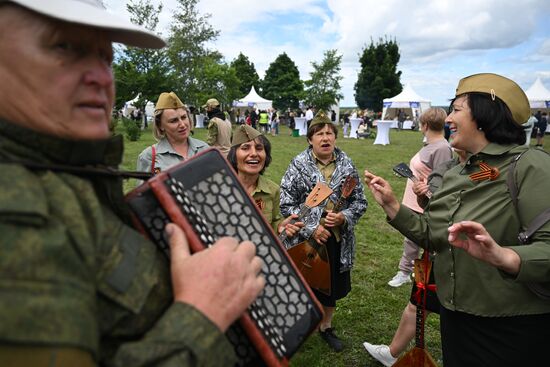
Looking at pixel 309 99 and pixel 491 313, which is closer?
pixel 491 313

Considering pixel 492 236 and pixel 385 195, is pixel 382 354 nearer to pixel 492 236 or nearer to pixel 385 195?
pixel 385 195

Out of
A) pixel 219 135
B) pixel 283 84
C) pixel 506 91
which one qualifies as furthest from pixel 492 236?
pixel 283 84

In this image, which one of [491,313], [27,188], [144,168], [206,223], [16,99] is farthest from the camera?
[144,168]

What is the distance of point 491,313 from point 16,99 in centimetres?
242

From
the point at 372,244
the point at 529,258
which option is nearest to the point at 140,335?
the point at 529,258

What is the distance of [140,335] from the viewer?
1050mm

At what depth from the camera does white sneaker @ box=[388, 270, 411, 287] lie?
5.41 metres

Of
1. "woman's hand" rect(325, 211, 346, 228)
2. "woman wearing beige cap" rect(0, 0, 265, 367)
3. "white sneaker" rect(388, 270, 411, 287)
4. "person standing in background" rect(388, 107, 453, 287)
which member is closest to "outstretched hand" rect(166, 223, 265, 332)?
"woman wearing beige cap" rect(0, 0, 265, 367)

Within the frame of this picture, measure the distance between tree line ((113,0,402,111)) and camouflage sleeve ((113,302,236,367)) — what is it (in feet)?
67.3

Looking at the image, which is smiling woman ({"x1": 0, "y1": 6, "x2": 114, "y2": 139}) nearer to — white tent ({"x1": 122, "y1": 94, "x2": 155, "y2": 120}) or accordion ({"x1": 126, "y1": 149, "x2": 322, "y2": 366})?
accordion ({"x1": 126, "y1": 149, "x2": 322, "y2": 366})

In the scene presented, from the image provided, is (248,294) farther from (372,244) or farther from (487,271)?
(372,244)

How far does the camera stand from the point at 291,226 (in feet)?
12.0

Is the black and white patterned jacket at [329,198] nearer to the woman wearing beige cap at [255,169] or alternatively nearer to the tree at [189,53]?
the woman wearing beige cap at [255,169]

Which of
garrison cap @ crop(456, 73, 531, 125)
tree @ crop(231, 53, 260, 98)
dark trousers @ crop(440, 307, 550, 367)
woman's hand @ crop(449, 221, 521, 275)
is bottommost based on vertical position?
dark trousers @ crop(440, 307, 550, 367)
